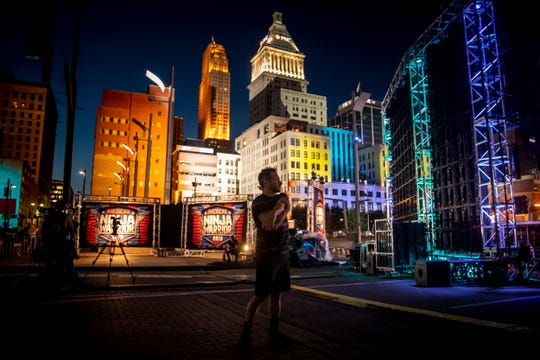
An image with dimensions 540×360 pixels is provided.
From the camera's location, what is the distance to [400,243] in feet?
43.4

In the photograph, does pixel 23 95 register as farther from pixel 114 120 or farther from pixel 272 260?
pixel 272 260

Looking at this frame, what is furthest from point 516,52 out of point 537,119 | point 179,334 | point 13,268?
point 13,268

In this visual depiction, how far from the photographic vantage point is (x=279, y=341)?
4266 millimetres

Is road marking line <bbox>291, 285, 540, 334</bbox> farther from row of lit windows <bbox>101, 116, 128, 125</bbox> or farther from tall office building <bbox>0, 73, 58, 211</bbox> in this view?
tall office building <bbox>0, 73, 58, 211</bbox>

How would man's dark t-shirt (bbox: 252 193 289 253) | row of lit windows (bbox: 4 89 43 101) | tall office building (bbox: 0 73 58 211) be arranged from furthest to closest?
row of lit windows (bbox: 4 89 43 101) < tall office building (bbox: 0 73 58 211) < man's dark t-shirt (bbox: 252 193 289 253)

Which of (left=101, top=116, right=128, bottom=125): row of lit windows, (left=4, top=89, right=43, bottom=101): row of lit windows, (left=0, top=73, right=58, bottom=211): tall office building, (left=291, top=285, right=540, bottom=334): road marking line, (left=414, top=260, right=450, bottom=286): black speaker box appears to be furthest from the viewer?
(left=4, top=89, right=43, bottom=101): row of lit windows

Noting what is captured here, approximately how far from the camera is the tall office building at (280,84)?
144250mm

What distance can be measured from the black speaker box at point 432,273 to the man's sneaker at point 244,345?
7467 millimetres

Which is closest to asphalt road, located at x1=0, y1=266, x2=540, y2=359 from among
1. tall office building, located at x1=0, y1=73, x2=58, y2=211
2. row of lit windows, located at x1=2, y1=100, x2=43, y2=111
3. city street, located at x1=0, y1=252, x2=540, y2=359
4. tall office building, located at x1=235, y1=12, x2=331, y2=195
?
city street, located at x1=0, y1=252, x2=540, y2=359

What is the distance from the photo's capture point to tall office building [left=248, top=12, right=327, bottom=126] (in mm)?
144250

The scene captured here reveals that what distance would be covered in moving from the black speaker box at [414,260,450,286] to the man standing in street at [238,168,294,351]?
6.93 m

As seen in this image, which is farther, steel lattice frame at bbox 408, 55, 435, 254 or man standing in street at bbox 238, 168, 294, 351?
steel lattice frame at bbox 408, 55, 435, 254

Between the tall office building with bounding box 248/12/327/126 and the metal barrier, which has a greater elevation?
the tall office building with bounding box 248/12/327/126

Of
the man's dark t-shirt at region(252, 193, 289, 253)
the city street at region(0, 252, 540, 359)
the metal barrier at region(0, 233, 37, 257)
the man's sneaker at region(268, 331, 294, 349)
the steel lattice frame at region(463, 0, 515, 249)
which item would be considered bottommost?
the city street at region(0, 252, 540, 359)
